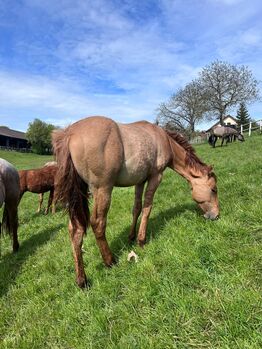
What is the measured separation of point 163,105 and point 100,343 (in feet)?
221

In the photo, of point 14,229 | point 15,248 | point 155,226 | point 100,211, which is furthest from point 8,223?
point 100,211

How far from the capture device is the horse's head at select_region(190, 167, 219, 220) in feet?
19.7

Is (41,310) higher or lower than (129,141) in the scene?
lower

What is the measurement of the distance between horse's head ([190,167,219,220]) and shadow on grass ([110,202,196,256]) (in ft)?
1.79

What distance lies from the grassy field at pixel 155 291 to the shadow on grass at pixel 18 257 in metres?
0.04

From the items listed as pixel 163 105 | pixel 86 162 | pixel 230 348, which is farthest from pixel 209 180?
pixel 163 105

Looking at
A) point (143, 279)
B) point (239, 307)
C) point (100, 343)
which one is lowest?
point (100, 343)

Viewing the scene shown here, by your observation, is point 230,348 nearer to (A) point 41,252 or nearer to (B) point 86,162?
(B) point 86,162

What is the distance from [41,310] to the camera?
4184 millimetres

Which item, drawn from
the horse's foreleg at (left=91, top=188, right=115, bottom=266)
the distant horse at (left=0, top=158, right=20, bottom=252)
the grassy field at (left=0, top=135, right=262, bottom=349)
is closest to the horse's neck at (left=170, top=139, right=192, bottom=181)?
the grassy field at (left=0, top=135, right=262, bottom=349)

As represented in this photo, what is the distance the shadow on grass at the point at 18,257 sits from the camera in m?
5.54

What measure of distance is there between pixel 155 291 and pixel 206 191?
9.93ft

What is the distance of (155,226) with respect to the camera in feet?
20.2

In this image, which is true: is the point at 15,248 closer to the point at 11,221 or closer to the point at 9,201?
the point at 11,221
